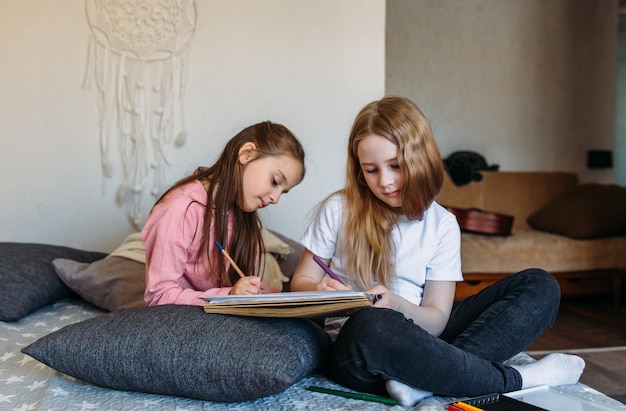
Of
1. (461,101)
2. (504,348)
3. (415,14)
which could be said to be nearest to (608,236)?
(461,101)

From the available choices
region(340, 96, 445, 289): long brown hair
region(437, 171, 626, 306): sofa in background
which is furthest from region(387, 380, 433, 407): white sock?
region(437, 171, 626, 306): sofa in background

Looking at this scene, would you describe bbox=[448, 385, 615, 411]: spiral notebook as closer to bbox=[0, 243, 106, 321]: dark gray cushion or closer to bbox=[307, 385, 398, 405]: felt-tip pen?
bbox=[307, 385, 398, 405]: felt-tip pen

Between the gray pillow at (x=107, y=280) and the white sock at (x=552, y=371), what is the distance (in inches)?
41.8

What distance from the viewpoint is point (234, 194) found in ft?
5.71

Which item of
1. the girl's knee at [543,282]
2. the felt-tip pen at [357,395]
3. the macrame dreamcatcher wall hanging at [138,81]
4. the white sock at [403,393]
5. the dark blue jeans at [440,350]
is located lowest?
the felt-tip pen at [357,395]

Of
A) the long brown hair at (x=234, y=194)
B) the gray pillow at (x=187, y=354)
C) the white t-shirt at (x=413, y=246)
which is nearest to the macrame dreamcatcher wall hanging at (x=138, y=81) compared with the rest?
the long brown hair at (x=234, y=194)

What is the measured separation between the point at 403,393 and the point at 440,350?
10 centimetres

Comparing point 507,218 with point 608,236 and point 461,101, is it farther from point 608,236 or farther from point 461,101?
point 461,101

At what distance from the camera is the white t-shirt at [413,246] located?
1.66 m

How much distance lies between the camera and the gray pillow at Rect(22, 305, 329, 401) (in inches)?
51.1

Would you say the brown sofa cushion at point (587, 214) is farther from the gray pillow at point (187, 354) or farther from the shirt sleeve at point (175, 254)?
the gray pillow at point (187, 354)

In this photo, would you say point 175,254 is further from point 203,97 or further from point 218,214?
point 203,97

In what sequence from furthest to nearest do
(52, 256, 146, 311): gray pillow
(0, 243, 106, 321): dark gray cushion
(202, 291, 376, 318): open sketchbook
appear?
(52, 256, 146, 311): gray pillow
(0, 243, 106, 321): dark gray cushion
(202, 291, 376, 318): open sketchbook

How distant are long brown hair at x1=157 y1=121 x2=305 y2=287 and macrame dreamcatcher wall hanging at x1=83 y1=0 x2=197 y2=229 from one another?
2.81 feet
